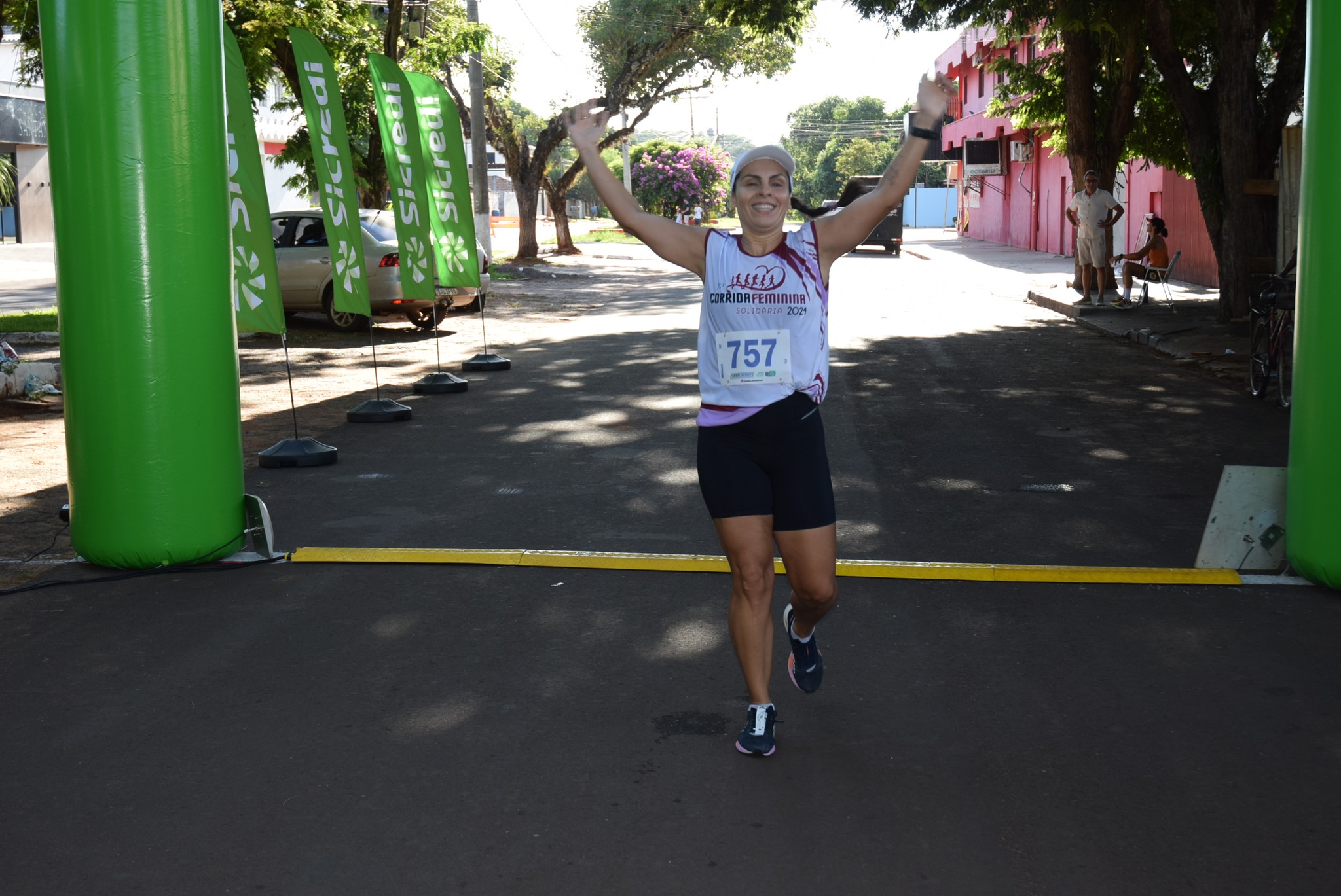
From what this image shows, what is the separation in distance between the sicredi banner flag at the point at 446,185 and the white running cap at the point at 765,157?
853 centimetres

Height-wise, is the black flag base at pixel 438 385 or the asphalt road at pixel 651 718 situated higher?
the black flag base at pixel 438 385

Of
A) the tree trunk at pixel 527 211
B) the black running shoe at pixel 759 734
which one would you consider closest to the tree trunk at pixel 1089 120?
the black running shoe at pixel 759 734

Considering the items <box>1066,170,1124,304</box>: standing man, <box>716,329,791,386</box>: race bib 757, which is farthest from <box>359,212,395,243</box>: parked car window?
<box>716,329,791,386</box>: race bib 757

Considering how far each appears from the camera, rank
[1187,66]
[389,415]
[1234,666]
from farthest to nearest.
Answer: [1187,66] < [389,415] < [1234,666]

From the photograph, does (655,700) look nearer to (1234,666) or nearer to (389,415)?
(1234,666)

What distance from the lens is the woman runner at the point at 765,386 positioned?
158 inches

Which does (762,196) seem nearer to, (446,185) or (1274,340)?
(1274,340)

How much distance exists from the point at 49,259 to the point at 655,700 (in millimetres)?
37024

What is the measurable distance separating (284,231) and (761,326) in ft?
53.5

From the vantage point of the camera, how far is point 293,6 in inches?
737

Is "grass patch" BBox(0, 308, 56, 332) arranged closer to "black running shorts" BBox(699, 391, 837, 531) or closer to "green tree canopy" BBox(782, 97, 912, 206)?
"black running shorts" BBox(699, 391, 837, 531)

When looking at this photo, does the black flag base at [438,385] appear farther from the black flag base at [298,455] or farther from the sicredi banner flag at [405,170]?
the black flag base at [298,455]

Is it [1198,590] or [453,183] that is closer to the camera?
[1198,590]

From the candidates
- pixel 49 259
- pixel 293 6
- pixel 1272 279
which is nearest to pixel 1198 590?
pixel 1272 279
